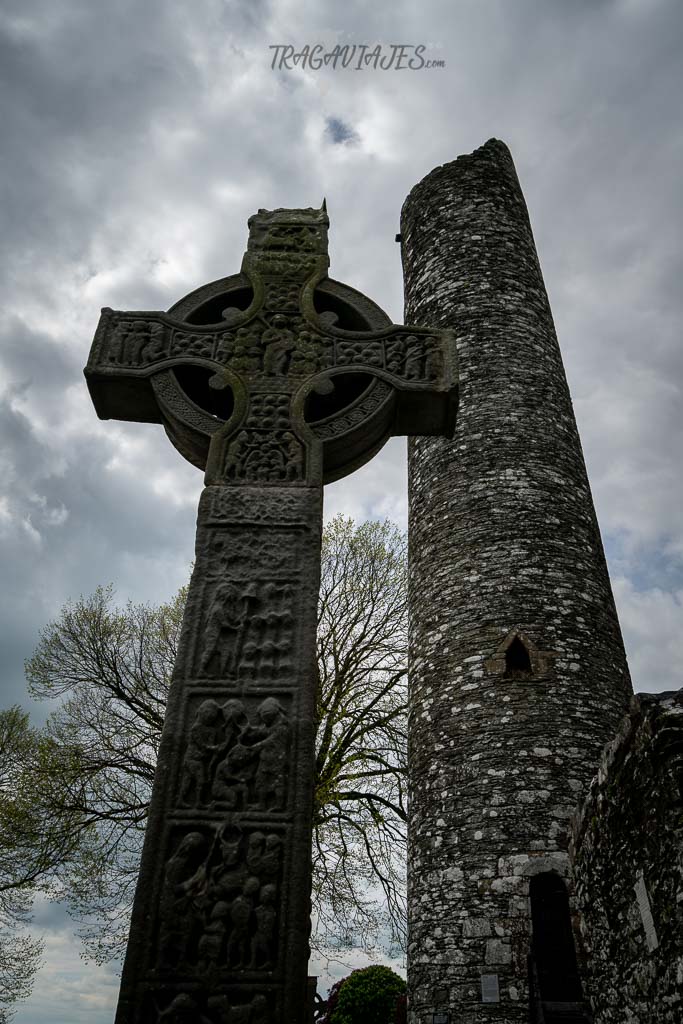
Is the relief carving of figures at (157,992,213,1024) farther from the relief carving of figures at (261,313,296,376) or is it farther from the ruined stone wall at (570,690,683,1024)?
the relief carving of figures at (261,313,296,376)

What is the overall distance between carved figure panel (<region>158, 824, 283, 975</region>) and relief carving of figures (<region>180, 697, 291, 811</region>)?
11 centimetres

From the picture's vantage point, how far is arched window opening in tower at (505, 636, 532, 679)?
928cm

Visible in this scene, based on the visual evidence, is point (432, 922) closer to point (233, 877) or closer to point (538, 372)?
point (233, 877)

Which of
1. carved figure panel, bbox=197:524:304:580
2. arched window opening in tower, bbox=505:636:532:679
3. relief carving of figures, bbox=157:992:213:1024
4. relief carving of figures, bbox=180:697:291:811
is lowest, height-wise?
relief carving of figures, bbox=157:992:213:1024

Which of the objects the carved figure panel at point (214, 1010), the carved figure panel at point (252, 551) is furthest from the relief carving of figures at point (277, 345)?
the carved figure panel at point (214, 1010)

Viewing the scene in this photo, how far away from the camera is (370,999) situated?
12.5 m

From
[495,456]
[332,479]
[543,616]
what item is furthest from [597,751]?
[332,479]

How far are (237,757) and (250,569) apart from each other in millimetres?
816

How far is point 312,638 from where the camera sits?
3078 mm

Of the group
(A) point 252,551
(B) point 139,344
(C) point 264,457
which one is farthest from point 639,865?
(B) point 139,344

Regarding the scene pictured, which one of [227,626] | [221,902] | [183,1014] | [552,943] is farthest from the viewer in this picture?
[552,943]

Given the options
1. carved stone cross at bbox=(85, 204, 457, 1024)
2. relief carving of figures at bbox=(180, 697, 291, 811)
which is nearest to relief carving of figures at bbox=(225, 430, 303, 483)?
carved stone cross at bbox=(85, 204, 457, 1024)

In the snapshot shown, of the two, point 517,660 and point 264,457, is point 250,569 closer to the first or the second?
point 264,457

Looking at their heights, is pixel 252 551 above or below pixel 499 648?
below
